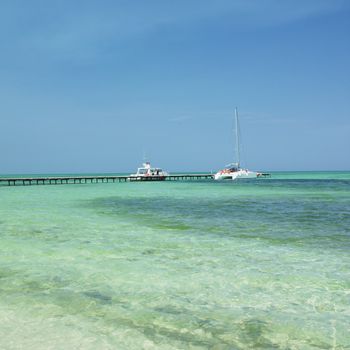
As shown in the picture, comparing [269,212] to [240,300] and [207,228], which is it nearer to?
[207,228]

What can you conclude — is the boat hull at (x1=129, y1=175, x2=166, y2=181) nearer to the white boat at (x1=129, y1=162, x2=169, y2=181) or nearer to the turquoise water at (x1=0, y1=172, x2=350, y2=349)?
the white boat at (x1=129, y1=162, x2=169, y2=181)

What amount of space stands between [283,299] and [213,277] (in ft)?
5.15

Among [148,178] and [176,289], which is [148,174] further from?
[176,289]

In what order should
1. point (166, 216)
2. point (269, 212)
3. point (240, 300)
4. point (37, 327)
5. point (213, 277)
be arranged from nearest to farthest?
point (37, 327) < point (240, 300) < point (213, 277) < point (166, 216) < point (269, 212)

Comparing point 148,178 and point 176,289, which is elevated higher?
point 148,178

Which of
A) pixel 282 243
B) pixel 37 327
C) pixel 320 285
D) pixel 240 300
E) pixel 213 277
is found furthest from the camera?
pixel 282 243

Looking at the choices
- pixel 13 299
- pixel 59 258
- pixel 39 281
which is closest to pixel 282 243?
pixel 59 258

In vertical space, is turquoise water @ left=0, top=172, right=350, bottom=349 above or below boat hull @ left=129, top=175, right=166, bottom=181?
below

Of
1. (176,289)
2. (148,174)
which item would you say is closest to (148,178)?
(148,174)

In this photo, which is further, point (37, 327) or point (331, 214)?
point (331, 214)

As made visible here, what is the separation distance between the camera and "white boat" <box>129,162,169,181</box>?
223 feet

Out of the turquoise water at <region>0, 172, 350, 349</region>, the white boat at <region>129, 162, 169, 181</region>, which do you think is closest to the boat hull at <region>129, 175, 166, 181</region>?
the white boat at <region>129, 162, 169, 181</region>

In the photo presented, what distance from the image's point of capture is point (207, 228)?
13.7 m

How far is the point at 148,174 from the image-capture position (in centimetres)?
6825
